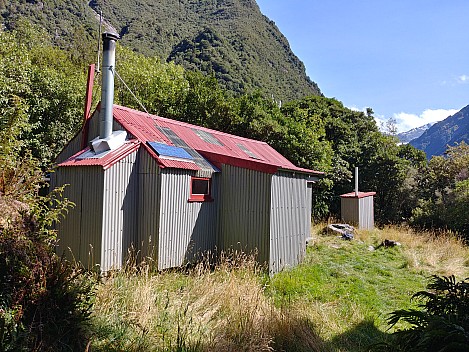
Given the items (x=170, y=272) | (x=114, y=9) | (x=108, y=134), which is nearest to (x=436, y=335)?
(x=170, y=272)

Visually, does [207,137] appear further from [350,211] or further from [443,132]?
[443,132]

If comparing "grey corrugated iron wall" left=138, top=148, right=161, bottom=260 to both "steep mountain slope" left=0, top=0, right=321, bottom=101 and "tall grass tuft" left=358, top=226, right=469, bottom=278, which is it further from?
"steep mountain slope" left=0, top=0, right=321, bottom=101

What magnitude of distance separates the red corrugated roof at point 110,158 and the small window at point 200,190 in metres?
1.64

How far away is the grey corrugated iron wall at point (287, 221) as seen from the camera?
885 cm

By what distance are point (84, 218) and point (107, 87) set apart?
10.3 ft

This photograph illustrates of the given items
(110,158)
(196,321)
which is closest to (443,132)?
(110,158)

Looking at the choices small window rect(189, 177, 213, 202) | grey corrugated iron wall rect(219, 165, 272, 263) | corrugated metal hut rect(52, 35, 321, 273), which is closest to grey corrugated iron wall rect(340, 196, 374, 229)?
corrugated metal hut rect(52, 35, 321, 273)

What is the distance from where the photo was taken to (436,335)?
305cm

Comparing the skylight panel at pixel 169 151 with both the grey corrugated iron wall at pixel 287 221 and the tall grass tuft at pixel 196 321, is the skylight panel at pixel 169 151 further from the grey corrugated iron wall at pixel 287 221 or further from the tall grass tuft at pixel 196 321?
the tall grass tuft at pixel 196 321

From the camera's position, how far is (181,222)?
870cm

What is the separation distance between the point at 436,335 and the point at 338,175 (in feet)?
64.0

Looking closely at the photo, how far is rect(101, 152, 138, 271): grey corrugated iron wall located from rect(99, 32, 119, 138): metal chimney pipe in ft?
3.22

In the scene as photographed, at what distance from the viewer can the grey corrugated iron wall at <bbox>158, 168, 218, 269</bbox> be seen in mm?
8312

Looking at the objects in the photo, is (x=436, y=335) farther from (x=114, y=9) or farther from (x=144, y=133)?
(x=114, y=9)
